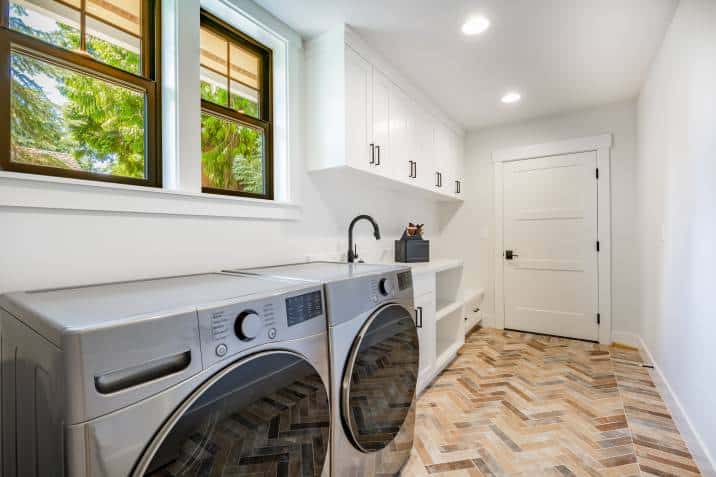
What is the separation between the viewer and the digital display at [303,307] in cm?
103

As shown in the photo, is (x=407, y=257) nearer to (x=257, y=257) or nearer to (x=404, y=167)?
(x=404, y=167)

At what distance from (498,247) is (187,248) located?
3422 millimetres

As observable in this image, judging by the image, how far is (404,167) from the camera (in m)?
2.73

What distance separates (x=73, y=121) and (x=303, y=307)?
1.18 m

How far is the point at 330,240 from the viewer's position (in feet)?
7.86

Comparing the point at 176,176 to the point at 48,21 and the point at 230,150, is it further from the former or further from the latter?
the point at 48,21

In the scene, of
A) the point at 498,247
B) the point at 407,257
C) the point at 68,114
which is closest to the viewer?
A: the point at 68,114

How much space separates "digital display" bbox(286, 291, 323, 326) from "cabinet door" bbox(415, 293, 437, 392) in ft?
4.00

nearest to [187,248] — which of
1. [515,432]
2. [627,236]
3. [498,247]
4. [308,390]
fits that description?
[308,390]

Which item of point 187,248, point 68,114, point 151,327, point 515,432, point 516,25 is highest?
point 516,25

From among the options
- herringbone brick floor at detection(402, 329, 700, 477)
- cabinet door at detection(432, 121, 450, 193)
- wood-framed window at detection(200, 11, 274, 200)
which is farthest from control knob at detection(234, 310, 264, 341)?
cabinet door at detection(432, 121, 450, 193)

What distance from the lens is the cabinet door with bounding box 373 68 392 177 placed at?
2348 mm

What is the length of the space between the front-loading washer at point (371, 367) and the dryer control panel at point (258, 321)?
0.27 feet

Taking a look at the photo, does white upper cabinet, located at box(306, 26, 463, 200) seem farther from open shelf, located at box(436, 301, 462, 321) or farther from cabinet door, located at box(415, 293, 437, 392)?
open shelf, located at box(436, 301, 462, 321)
